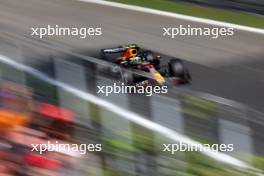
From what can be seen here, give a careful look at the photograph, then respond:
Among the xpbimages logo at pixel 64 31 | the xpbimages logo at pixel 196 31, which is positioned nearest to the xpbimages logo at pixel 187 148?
the xpbimages logo at pixel 196 31

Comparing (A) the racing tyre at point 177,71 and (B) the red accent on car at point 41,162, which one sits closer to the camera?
(B) the red accent on car at point 41,162

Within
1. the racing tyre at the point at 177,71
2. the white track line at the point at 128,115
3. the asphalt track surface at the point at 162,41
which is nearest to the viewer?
the white track line at the point at 128,115

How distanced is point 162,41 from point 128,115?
691cm

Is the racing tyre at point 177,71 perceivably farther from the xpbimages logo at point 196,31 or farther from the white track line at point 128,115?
the white track line at point 128,115

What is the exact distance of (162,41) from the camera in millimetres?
10992

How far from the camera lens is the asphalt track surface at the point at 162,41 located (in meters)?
8.88

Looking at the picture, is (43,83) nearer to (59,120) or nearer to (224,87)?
(59,120)

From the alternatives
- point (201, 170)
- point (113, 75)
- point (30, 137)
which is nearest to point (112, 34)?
point (113, 75)

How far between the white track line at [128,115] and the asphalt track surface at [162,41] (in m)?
3.98

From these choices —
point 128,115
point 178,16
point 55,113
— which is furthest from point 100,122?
point 178,16

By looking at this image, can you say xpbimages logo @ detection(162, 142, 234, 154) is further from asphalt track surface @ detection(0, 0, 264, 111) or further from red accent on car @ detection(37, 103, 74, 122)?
asphalt track surface @ detection(0, 0, 264, 111)

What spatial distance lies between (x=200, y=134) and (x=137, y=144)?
13.2 inches

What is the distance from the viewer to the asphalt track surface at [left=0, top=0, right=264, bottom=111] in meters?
8.88

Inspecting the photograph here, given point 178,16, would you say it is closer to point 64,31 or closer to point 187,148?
point 64,31
